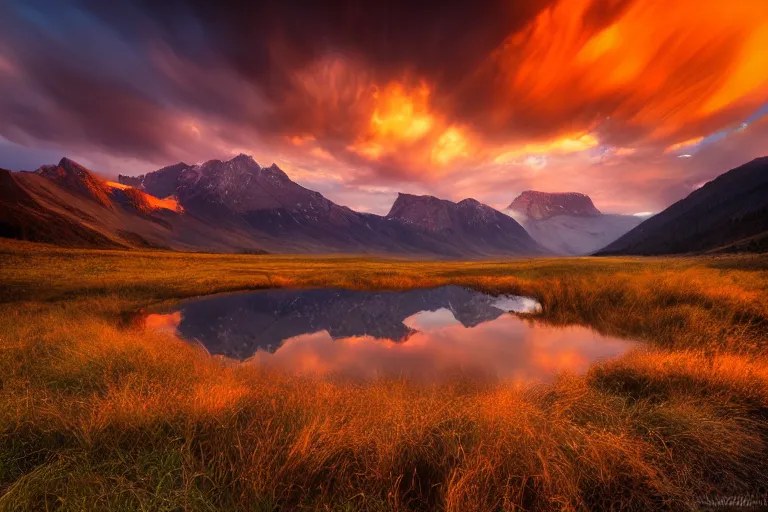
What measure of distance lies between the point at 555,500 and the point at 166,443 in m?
5.98

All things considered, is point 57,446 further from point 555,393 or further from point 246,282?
point 246,282

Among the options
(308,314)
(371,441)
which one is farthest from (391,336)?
(371,441)

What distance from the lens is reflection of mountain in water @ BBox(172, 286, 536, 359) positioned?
57.7 ft

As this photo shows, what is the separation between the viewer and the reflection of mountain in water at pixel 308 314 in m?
17.6

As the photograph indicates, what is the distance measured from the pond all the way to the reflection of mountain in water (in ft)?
0.23

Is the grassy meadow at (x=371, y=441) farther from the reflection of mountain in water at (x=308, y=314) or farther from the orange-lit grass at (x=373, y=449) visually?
the reflection of mountain in water at (x=308, y=314)

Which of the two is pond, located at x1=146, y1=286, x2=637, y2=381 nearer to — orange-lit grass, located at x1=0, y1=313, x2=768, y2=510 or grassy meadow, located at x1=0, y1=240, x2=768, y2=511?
grassy meadow, located at x1=0, y1=240, x2=768, y2=511

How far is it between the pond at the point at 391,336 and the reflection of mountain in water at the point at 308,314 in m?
0.07

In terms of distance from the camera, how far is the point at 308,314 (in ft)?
82.2

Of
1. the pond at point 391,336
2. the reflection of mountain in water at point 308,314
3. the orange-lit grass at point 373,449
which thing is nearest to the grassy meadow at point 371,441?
the orange-lit grass at point 373,449

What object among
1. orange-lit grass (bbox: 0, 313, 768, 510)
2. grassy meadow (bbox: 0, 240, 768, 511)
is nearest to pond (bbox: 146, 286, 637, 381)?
grassy meadow (bbox: 0, 240, 768, 511)

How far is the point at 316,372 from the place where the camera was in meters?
11.4

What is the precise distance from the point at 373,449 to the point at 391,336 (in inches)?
503

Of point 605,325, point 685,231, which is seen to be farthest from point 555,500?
point 685,231
